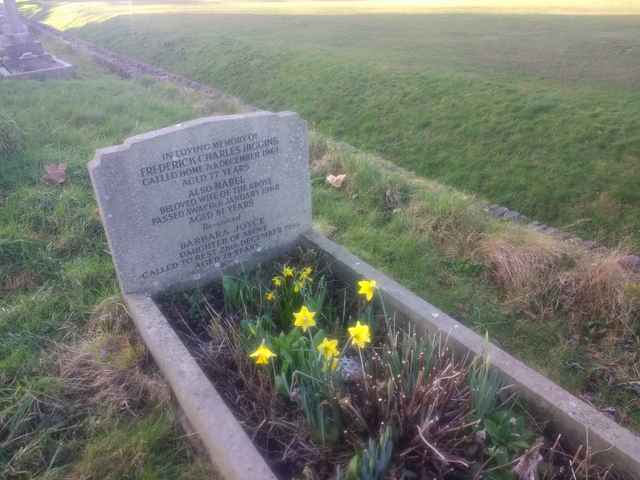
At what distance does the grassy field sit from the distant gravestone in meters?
3.69

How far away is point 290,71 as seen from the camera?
12.6 metres

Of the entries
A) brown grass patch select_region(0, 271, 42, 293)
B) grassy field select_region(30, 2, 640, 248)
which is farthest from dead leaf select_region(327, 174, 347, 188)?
brown grass patch select_region(0, 271, 42, 293)

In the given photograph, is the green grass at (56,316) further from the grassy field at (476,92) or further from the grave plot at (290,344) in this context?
the grassy field at (476,92)

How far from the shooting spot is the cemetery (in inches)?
89.4

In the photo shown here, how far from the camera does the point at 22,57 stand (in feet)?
42.1

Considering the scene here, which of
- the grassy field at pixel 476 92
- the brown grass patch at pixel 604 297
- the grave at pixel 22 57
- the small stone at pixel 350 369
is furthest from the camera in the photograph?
the grave at pixel 22 57

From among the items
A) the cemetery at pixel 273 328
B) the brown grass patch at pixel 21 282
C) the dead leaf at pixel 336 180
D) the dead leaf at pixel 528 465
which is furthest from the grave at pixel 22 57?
the dead leaf at pixel 528 465

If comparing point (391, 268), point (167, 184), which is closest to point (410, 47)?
point (391, 268)

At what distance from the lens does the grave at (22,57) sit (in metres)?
11.7

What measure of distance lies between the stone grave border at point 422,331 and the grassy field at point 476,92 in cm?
364

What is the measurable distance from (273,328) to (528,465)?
5.30ft

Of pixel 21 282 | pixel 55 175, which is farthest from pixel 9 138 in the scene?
pixel 21 282

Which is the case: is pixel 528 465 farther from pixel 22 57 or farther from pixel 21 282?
pixel 22 57

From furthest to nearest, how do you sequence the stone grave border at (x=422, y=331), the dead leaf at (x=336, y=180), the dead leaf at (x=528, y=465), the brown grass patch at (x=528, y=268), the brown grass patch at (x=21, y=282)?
1. the dead leaf at (x=336, y=180)
2. the brown grass patch at (x=528, y=268)
3. the brown grass patch at (x=21, y=282)
4. the stone grave border at (x=422, y=331)
5. the dead leaf at (x=528, y=465)
